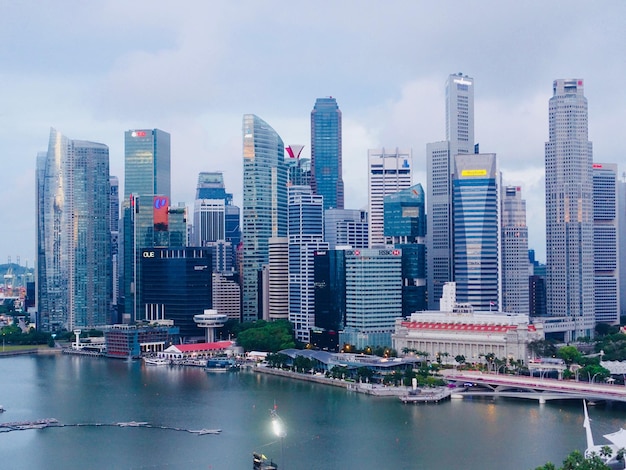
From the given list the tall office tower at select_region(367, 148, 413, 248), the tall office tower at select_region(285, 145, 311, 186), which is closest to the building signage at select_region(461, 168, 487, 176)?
the tall office tower at select_region(367, 148, 413, 248)

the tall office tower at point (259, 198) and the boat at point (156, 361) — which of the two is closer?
the boat at point (156, 361)

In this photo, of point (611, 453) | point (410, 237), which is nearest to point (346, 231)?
point (410, 237)

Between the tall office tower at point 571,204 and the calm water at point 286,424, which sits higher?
the tall office tower at point 571,204

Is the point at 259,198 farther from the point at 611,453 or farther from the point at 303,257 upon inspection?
the point at 611,453

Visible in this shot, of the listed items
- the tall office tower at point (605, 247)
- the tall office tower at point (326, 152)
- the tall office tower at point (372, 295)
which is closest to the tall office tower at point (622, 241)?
the tall office tower at point (605, 247)

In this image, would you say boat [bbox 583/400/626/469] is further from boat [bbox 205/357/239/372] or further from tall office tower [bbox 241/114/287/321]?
tall office tower [bbox 241/114/287/321]

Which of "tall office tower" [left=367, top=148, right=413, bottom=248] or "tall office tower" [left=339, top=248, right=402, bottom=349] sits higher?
"tall office tower" [left=367, top=148, right=413, bottom=248]

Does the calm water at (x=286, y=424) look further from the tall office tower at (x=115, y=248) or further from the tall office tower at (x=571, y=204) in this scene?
the tall office tower at (x=115, y=248)
